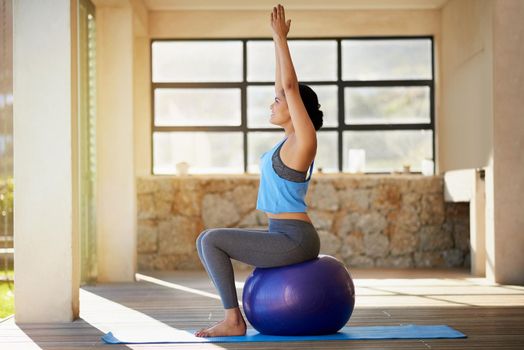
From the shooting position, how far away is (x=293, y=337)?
381cm

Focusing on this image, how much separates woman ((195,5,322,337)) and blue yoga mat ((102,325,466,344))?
111 mm

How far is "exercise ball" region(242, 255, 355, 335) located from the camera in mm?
3668

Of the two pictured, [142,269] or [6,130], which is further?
[142,269]

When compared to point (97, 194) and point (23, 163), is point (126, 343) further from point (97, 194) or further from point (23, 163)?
point (97, 194)

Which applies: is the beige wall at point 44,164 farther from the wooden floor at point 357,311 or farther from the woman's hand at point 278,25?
the woman's hand at point 278,25

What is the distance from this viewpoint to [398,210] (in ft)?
26.7

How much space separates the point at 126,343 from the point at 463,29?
5.09 m

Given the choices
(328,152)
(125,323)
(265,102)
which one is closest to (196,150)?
(265,102)

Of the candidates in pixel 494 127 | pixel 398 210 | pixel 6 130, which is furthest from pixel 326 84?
pixel 6 130

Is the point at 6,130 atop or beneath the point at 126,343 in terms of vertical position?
atop

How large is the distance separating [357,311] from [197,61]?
14.2 ft

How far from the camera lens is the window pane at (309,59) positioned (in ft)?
28.2

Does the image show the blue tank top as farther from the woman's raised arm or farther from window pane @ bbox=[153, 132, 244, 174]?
window pane @ bbox=[153, 132, 244, 174]

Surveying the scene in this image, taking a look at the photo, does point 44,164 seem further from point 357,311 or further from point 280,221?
point 357,311
